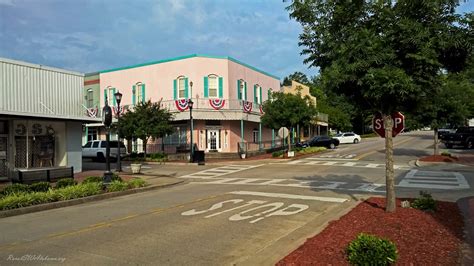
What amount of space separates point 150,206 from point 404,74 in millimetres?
7823

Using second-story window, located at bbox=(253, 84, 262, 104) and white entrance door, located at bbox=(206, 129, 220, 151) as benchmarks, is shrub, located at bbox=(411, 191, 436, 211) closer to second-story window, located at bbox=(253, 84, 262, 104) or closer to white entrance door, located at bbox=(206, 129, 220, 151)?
white entrance door, located at bbox=(206, 129, 220, 151)

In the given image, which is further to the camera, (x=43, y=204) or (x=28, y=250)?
(x=43, y=204)

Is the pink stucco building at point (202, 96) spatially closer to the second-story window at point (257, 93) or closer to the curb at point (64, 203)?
the second-story window at point (257, 93)

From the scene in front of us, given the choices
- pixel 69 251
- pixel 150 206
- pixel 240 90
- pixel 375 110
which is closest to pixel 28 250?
pixel 69 251

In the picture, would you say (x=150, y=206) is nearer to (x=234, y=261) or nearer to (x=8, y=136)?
(x=234, y=261)

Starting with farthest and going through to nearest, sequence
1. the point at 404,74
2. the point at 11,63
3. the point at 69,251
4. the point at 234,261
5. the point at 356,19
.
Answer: the point at 11,63 → the point at 356,19 → the point at 404,74 → the point at 69,251 → the point at 234,261

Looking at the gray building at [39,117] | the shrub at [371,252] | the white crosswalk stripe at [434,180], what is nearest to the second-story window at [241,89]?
the gray building at [39,117]

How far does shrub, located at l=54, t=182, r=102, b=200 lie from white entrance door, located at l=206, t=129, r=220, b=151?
74.5 feet

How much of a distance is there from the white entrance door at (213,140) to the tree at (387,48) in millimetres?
28955

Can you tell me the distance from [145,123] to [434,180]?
71.6 ft

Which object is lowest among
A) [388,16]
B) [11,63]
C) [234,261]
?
[234,261]

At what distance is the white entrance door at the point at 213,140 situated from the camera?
125ft

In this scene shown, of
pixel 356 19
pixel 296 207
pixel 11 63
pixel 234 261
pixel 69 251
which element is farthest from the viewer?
pixel 11 63

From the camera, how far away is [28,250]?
7.26 meters
